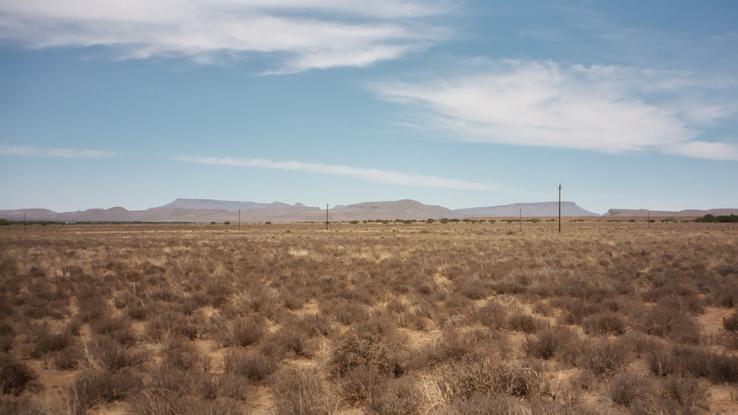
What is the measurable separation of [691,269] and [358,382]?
1876cm

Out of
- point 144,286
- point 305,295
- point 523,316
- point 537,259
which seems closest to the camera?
point 523,316

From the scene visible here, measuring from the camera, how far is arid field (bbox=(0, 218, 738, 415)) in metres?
5.82

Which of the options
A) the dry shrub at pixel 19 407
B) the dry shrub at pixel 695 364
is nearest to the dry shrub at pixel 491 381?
the dry shrub at pixel 695 364

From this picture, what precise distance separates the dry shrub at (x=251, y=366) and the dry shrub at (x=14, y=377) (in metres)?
2.95

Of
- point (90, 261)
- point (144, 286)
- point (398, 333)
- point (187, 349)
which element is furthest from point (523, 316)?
point (90, 261)

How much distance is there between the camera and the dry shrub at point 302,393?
538 cm

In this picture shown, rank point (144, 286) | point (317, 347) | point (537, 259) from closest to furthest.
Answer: point (317, 347) < point (144, 286) < point (537, 259)

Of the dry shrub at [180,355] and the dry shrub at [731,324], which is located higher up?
the dry shrub at [731,324]

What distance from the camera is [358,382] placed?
6320 millimetres

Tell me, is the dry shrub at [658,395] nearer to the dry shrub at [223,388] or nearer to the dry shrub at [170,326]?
the dry shrub at [223,388]

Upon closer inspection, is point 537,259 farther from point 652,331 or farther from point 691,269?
point 652,331

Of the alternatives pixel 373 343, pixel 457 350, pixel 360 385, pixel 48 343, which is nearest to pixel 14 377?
pixel 48 343

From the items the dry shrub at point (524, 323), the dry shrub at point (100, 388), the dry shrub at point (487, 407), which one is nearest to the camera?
the dry shrub at point (487, 407)

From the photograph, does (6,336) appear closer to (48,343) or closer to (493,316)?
(48,343)
